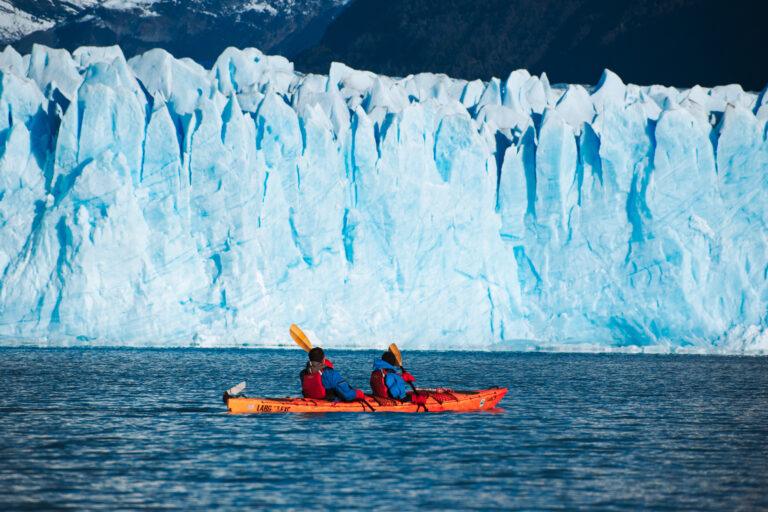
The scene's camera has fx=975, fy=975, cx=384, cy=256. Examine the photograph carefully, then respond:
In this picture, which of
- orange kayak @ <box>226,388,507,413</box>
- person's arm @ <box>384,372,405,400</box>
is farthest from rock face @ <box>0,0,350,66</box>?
person's arm @ <box>384,372,405,400</box>

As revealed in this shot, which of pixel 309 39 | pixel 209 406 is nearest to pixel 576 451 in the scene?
pixel 209 406

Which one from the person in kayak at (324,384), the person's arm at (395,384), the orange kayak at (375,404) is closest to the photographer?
the person in kayak at (324,384)

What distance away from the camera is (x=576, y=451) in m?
13.0

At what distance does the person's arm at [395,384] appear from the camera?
16.5 m

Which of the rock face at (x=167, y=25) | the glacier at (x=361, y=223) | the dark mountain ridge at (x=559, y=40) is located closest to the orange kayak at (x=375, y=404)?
the glacier at (x=361, y=223)

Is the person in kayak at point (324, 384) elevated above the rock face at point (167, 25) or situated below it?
below

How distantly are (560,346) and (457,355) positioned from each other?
635 centimetres

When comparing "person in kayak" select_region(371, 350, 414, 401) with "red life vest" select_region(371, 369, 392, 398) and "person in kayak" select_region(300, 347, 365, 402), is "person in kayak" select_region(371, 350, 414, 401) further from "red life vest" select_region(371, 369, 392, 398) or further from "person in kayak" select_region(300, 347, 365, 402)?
"person in kayak" select_region(300, 347, 365, 402)

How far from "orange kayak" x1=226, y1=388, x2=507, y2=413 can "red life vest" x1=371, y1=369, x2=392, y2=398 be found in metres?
0.12

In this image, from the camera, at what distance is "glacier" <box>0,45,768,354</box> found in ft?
93.6

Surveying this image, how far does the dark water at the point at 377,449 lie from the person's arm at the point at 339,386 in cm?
44

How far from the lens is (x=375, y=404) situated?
16.5 m

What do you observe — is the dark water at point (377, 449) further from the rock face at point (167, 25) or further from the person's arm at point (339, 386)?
the rock face at point (167, 25)

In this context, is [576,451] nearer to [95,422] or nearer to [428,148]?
[95,422]
